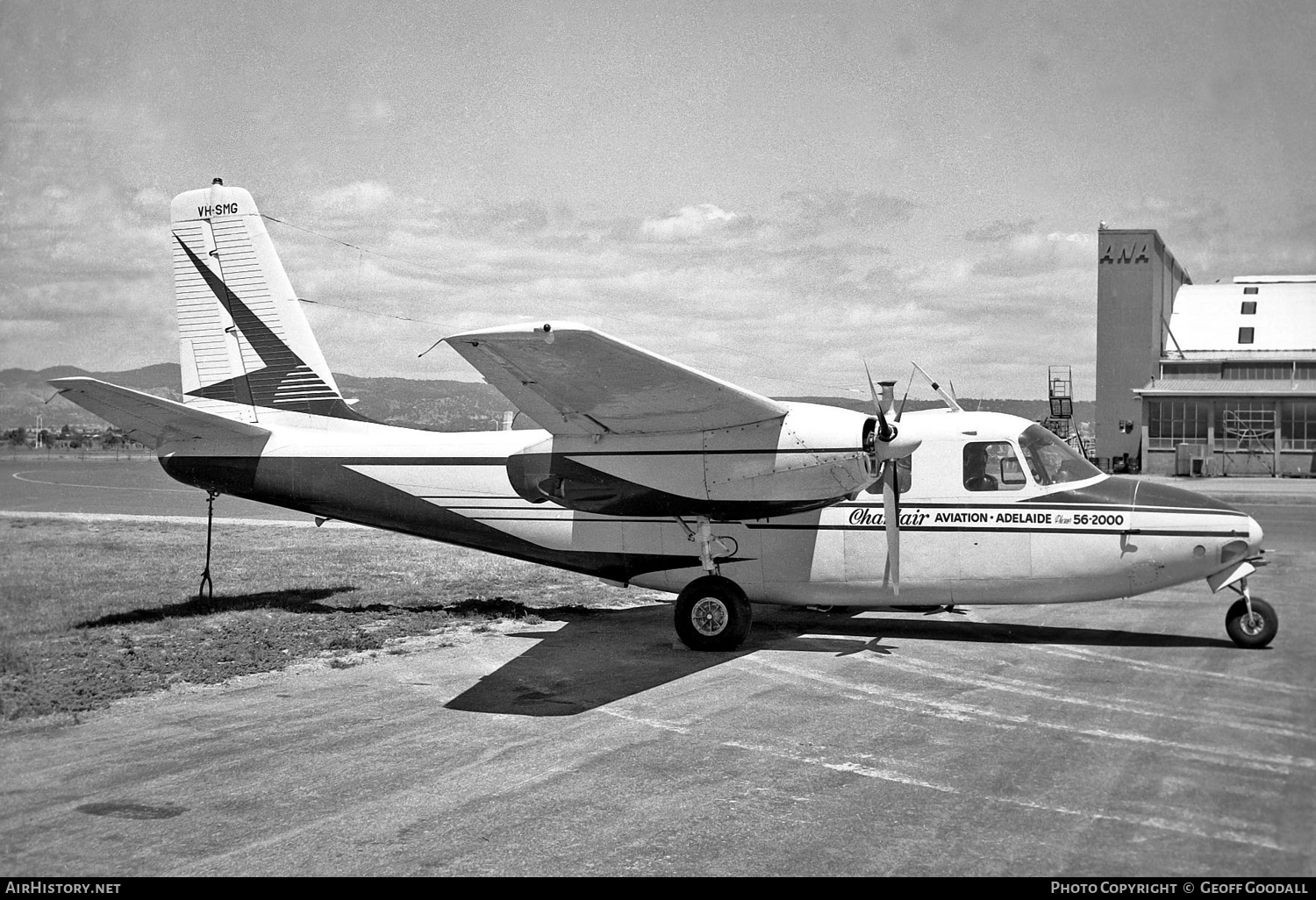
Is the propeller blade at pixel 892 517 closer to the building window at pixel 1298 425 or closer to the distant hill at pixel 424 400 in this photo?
the distant hill at pixel 424 400

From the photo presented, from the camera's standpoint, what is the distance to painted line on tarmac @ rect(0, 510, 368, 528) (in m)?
29.7

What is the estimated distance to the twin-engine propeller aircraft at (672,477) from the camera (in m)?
12.3

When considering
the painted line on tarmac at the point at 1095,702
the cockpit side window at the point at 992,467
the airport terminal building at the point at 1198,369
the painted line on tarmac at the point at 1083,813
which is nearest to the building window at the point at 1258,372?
the airport terminal building at the point at 1198,369

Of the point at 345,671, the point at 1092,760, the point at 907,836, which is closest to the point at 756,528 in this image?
the point at 345,671

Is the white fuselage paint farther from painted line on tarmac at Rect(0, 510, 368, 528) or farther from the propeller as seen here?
painted line on tarmac at Rect(0, 510, 368, 528)

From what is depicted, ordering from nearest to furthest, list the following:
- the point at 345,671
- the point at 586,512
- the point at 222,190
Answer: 1. the point at 345,671
2. the point at 586,512
3. the point at 222,190

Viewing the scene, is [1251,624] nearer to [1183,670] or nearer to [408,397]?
[1183,670]

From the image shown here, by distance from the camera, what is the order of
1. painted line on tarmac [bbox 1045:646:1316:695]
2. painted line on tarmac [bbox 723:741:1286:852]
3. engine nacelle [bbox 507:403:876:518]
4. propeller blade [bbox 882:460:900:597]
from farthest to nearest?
Answer: 1. propeller blade [bbox 882:460:900:597]
2. engine nacelle [bbox 507:403:876:518]
3. painted line on tarmac [bbox 1045:646:1316:695]
4. painted line on tarmac [bbox 723:741:1286:852]

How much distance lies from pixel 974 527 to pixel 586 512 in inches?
197

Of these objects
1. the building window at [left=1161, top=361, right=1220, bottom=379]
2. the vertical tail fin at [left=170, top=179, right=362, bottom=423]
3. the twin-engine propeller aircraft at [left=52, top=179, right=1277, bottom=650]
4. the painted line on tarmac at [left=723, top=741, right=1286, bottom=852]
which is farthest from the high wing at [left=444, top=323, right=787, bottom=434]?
the building window at [left=1161, top=361, right=1220, bottom=379]

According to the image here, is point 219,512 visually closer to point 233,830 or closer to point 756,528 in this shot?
point 756,528

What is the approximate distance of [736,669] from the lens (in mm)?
11633

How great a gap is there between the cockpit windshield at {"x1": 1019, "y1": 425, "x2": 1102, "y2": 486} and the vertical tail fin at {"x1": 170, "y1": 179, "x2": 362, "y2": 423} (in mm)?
9703
